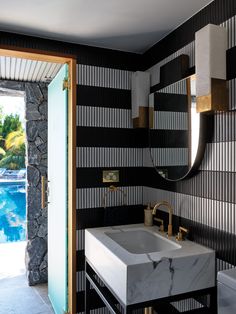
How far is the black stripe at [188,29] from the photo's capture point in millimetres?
1584

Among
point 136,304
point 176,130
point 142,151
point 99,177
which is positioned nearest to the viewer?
point 136,304

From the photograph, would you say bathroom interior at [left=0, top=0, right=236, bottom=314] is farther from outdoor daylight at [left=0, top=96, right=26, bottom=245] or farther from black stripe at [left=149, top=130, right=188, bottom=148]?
outdoor daylight at [left=0, top=96, right=26, bottom=245]

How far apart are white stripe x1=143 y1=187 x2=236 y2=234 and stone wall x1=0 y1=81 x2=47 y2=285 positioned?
5.23ft

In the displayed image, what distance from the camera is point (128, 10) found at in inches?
69.8

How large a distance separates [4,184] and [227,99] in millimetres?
5128

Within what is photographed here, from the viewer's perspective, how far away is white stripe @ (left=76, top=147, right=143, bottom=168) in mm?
2250

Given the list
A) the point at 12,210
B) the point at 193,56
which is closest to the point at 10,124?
the point at 12,210

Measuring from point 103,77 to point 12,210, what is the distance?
4.55m

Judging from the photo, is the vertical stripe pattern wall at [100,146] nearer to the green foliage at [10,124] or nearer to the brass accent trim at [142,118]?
the brass accent trim at [142,118]

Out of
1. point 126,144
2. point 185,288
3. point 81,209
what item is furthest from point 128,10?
point 185,288

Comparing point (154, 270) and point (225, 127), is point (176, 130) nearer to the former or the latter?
point (225, 127)

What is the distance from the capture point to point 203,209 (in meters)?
1.73

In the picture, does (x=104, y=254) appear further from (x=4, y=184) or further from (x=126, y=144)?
(x=4, y=184)

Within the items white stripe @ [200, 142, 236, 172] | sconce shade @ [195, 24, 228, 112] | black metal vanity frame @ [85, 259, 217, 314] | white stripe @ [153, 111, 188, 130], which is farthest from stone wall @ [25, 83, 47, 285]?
sconce shade @ [195, 24, 228, 112]
